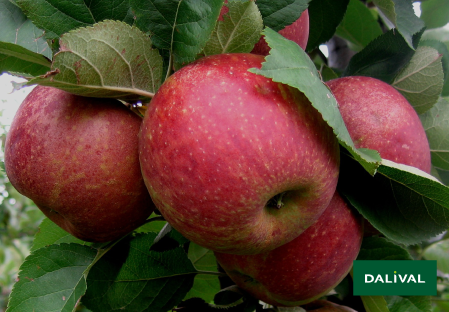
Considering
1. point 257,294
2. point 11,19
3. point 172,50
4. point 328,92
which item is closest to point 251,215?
point 328,92

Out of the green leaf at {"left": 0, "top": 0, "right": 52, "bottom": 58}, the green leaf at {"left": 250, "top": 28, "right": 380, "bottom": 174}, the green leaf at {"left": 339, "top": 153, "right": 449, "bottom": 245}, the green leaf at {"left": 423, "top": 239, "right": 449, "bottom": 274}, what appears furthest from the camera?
the green leaf at {"left": 423, "top": 239, "right": 449, "bottom": 274}

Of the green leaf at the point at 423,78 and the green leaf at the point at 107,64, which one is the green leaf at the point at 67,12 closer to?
the green leaf at the point at 107,64

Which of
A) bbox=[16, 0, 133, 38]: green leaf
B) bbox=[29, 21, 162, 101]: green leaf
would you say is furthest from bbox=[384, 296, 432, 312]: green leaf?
bbox=[16, 0, 133, 38]: green leaf

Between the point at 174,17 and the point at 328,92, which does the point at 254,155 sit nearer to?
the point at 328,92

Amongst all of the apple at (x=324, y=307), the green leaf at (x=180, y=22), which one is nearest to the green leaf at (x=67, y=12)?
the green leaf at (x=180, y=22)

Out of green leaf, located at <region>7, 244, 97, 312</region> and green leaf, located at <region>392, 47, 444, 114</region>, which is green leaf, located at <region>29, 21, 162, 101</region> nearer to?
green leaf, located at <region>7, 244, 97, 312</region>

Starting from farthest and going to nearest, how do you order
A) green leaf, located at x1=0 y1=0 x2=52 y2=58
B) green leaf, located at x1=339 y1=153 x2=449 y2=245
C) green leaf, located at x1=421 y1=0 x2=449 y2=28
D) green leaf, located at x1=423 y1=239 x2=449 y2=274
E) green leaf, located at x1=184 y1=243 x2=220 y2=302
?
green leaf, located at x1=423 y1=239 x2=449 y2=274, green leaf, located at x1=421 y1=0 x2=449 y2=28, green leaf, located at x1=184 y1=243 x2=220 y2=302, green leaf, located at x1=0 y1=0 x2=52 y2=58, green leaf, located at x1=339 y1=153 x2=449 y2=245
